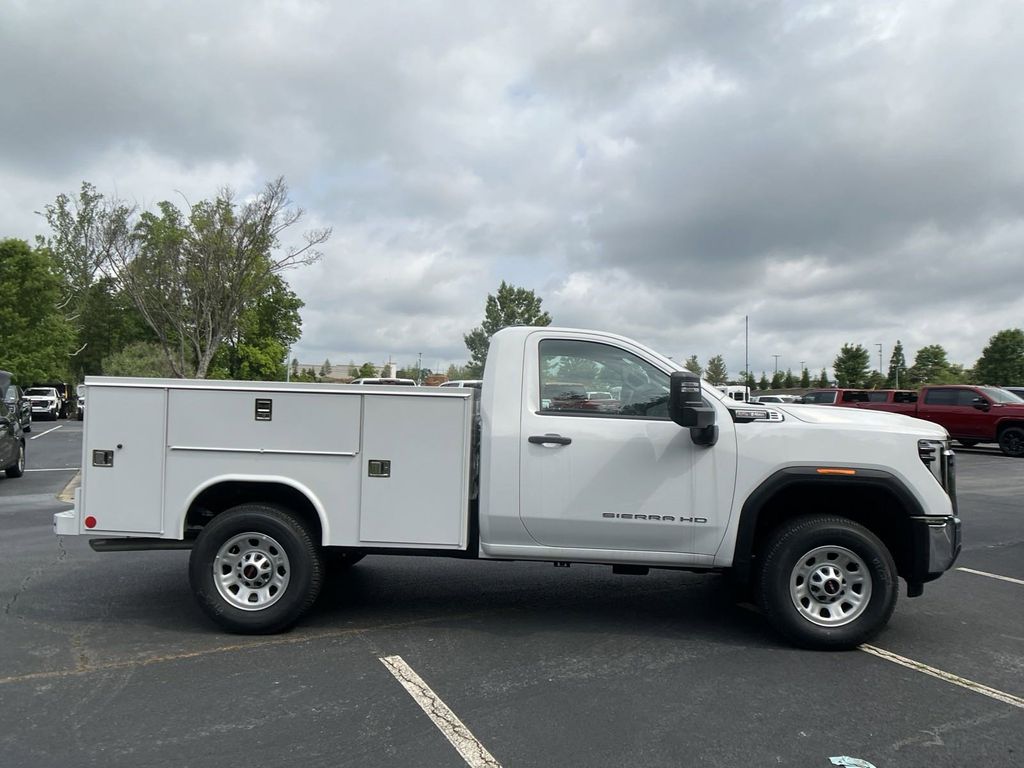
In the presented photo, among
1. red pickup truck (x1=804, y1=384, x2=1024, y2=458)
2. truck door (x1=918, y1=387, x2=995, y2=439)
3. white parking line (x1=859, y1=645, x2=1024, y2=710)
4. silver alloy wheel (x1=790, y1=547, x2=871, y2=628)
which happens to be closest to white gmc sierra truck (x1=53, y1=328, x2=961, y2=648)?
silver alloy wheel (x1=790, y1=547, x2=871, y2=628)

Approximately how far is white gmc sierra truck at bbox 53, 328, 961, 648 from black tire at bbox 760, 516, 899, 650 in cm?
1

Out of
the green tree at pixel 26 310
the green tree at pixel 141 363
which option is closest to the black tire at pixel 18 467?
the green tree at pixel 26 310

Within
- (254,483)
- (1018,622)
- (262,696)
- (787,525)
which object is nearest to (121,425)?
(254,483)

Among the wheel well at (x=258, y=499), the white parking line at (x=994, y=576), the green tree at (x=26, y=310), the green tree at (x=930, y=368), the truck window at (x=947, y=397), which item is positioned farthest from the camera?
the green tree at (x=930, y=368)

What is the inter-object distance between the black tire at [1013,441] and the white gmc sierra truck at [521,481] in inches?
726

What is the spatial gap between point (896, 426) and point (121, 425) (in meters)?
5.14

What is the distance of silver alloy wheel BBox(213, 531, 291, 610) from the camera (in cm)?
504

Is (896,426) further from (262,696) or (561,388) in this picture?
(262,696)

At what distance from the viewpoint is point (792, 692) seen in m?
4.24

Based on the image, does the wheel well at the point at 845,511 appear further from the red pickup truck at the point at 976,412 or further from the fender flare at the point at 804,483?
the red pickup truck at the point at 976,412

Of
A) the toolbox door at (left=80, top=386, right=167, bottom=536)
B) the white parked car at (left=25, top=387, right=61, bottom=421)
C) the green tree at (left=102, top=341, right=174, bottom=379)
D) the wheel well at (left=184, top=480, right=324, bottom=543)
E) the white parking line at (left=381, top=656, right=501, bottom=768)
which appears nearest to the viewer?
the white parking line at (left=381, top=656, right=501, bottom=768)

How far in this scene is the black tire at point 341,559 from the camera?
5.67 m

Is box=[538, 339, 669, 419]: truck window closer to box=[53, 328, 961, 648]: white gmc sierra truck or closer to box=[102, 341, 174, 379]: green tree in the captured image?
box=[53, 328, 961, 648]: white gmc sierra truck

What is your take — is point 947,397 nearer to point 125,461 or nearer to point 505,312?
point 125,461
